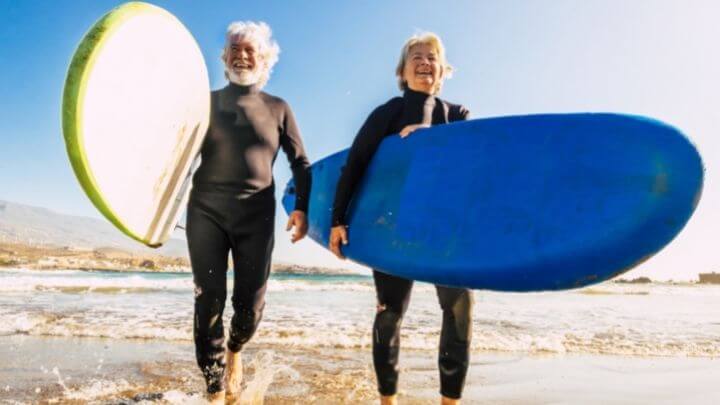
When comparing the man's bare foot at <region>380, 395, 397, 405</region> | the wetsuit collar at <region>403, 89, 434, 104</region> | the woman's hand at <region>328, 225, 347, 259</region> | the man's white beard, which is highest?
the man's white beard

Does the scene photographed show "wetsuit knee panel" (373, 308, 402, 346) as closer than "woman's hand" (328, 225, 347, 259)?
Yes

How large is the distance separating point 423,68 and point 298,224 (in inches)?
40.2

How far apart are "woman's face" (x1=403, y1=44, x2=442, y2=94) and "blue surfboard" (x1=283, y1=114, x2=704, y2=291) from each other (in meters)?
0.25

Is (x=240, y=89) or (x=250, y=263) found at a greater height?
(x=240, y=89)

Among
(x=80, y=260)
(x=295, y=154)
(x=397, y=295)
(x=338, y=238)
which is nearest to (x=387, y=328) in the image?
(x=397, y=295)

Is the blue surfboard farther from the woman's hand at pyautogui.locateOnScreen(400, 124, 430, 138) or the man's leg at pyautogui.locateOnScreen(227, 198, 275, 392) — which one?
the man's leg at pyautogui.locateOnScreen(227, 198, 275, 392)

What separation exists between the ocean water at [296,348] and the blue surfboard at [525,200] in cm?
143

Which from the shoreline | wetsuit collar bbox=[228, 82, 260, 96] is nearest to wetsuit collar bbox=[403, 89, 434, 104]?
wetsuit collar bbox=[228, 82, 260, 96]

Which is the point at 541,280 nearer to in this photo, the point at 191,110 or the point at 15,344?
the point at 191,110

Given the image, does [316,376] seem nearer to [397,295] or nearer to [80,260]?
[397,295]

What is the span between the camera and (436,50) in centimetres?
249

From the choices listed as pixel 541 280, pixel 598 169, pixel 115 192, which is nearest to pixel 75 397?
pixel 115 192

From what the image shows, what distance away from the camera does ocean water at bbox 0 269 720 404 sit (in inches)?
136

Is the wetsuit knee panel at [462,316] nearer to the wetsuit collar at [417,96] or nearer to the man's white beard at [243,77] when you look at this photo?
the wetsuit collar at [417,96]
